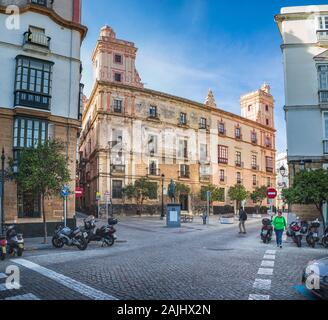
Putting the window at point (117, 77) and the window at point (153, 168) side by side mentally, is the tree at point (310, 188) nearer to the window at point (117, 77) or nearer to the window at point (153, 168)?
the window at point (153, 168)

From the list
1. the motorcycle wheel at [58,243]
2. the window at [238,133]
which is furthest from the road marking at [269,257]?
the window at [238,133]

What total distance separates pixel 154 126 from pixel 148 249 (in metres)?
29.7

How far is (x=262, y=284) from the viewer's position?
7.99m

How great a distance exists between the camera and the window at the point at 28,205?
62.3 ft

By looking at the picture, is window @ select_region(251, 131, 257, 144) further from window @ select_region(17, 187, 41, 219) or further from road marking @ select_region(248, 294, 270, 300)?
road marking @ select_region(248, 294, 270, 300)

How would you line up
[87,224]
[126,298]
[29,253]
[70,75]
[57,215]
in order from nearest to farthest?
[126,298] < [29,253] < [87,224] < [57,215] < [70,75]

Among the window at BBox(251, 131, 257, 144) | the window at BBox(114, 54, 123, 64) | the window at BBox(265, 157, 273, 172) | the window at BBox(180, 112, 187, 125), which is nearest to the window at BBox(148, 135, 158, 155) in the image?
the window at BBox(180, 112, 187, 125)

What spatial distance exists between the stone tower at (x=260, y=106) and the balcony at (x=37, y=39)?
45683 mm

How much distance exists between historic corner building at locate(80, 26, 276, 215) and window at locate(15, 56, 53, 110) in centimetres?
1796

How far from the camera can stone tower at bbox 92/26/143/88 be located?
41.9 metres

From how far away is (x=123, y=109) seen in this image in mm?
40312

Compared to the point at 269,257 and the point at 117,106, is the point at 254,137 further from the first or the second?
the point at 269,257
